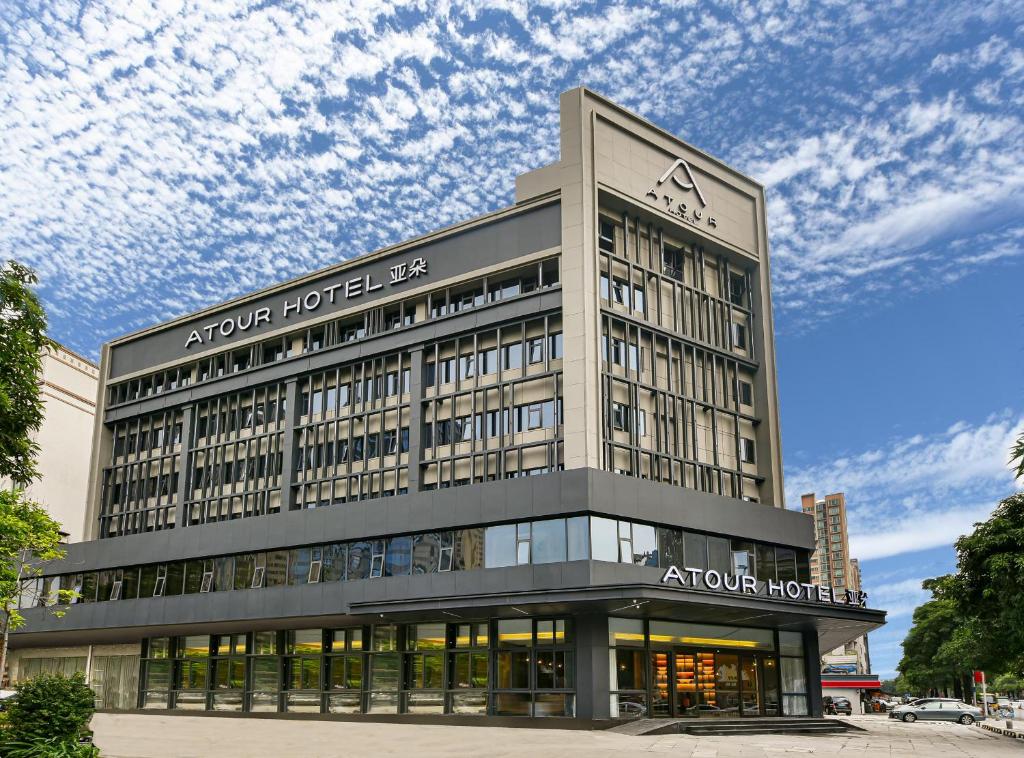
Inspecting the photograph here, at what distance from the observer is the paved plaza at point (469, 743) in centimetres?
2897

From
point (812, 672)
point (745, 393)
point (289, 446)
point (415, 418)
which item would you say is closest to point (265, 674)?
point (289, 446)

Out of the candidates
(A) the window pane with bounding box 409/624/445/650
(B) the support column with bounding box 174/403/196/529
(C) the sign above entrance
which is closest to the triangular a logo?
(C) the sign above entrance

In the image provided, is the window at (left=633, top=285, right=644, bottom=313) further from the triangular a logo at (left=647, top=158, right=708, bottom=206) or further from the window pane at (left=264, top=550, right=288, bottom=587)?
the window pane at (left=264, top=550, right=288, bottom=587)

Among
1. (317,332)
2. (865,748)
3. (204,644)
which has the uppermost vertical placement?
(317,332)

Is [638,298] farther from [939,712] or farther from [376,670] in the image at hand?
[939,712]

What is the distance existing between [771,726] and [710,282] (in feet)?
76.6

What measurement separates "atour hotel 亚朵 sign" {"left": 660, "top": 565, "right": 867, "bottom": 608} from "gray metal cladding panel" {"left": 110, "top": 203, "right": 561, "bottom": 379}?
1685 cm

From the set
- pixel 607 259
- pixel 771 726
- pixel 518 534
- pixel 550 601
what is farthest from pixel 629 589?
pixel 607 259

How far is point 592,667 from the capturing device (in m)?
40.8

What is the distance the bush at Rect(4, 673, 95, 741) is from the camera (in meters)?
20.8

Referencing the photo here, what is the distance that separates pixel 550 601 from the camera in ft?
130

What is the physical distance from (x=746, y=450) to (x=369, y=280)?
22.7 m

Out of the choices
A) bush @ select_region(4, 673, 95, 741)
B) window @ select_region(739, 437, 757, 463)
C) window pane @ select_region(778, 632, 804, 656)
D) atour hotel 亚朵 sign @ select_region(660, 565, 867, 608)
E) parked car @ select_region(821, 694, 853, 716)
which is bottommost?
parked car @ select_region(821, 694, 853, 716)

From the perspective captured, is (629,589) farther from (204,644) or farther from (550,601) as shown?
(204,644)
